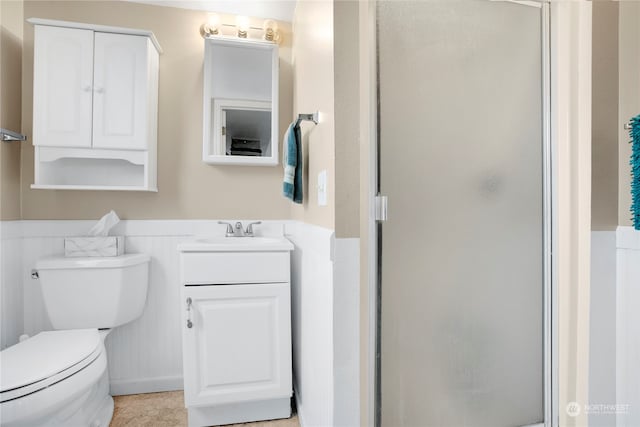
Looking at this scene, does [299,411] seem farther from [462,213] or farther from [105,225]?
[105,225]

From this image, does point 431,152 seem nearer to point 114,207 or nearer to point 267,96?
point 267,96

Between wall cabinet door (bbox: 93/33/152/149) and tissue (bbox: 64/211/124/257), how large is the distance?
0.39 meters

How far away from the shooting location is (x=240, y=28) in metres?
1.91

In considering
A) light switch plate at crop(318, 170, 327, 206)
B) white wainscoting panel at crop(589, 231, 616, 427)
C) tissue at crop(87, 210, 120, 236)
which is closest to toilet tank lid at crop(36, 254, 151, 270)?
tissue at crop(87, 210, 120, 236)

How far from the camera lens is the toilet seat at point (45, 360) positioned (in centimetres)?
103

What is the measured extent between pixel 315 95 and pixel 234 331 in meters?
1.07

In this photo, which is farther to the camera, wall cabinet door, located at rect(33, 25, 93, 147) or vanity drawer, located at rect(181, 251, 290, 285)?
wall cabinet door, located at rect(33, 25, 93, 147)

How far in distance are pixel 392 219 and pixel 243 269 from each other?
744 mm

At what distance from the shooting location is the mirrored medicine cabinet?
187 cm

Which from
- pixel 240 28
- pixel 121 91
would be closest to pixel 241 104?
pixel 240 28

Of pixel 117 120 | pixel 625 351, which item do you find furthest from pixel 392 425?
pixel 117 120

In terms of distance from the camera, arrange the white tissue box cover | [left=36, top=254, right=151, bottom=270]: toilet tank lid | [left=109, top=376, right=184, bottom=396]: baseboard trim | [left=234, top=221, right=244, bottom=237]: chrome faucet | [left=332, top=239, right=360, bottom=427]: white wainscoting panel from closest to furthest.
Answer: [left=332, top=239, right=360, bottom=427]: white wainscoting panel, [left=36, top=254, right=151, bottom=270]: toilet tank lid, the white tissue box cover, [left=109, top=376, right=184, bottom=396]: baseboard trim, [left=234, top=221, right=244, bottom=237]: chrome faucet

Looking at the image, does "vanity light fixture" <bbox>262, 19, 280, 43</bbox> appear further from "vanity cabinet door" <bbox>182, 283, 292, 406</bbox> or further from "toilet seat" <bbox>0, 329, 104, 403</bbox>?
"toilet seat" <bbox>0, 329, 104, 403</bbox>

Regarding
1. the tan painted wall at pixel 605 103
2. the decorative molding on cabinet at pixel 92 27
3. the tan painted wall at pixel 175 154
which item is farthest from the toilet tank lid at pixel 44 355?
the tan painted wall at pixel 605 103
